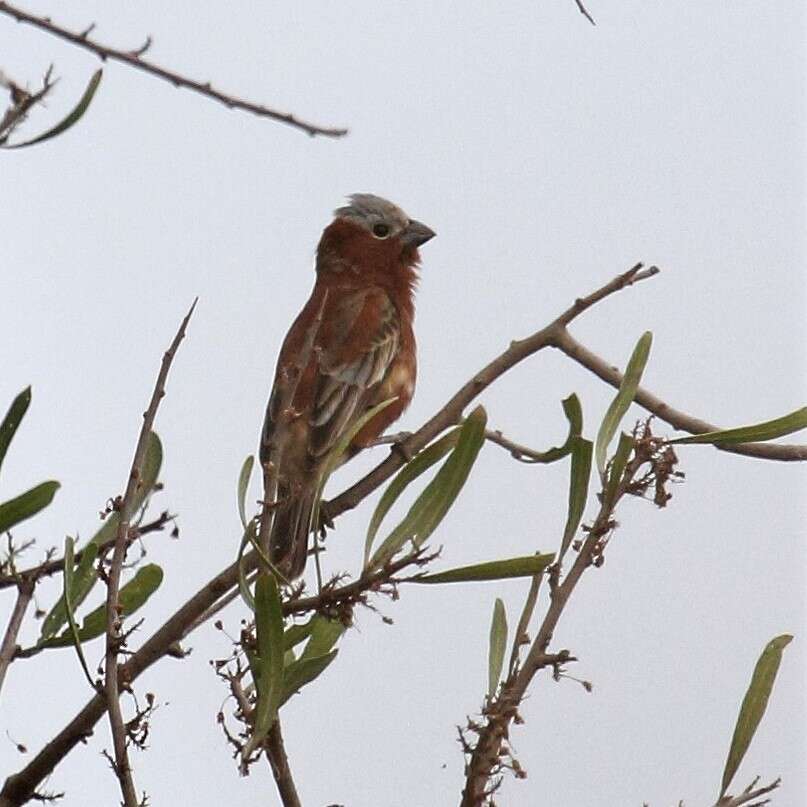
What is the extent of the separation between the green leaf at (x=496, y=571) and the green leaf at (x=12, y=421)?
2.82 feet

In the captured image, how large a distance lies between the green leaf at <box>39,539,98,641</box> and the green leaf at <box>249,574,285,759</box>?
356 mm

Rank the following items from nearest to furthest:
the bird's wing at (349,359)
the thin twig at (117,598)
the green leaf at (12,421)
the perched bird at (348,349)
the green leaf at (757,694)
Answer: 1. the thin twig at (117,598)
2. the green leaf at (757,694)
3. the green leaf at (12,421)
4. the perched bird at (348,349)
5. the bird's wing at (349,359)

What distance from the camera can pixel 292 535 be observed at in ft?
14.6

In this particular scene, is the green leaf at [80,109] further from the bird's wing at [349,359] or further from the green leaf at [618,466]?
the bird's wing at [349,359]

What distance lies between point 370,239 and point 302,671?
5.68 m

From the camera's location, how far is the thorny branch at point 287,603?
6.92 ft

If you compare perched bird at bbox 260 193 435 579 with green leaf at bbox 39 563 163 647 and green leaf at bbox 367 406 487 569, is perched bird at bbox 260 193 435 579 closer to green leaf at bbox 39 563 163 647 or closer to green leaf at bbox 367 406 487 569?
green leaf at bbox 39 563 163 647

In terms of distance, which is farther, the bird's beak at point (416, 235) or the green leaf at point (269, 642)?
the bird's beak at point (416, 235)

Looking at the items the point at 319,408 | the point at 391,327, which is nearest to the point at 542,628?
the point at 319,408

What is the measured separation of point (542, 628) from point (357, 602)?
29 centimetres

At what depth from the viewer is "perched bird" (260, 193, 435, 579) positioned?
5.56 meters

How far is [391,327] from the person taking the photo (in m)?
6.93

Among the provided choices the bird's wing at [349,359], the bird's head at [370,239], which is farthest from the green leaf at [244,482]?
the bird's head at [370,239]

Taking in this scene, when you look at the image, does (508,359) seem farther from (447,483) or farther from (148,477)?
(148,477)
